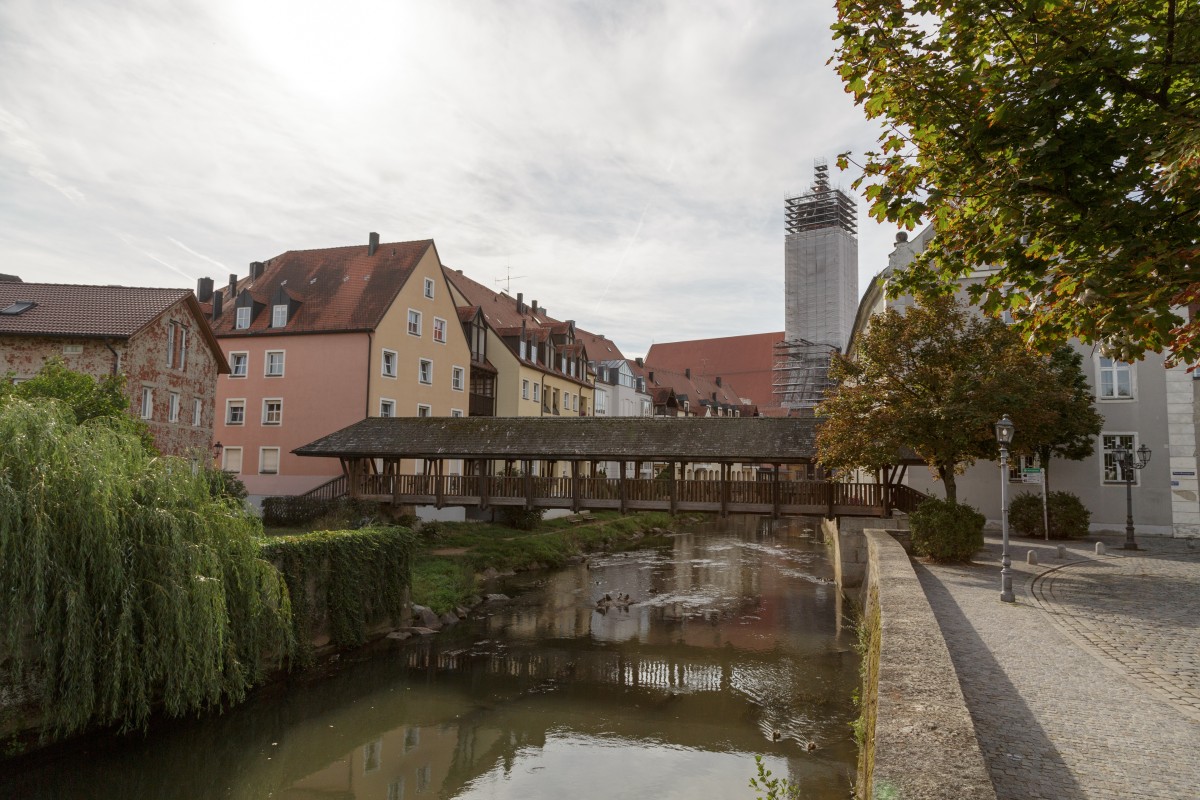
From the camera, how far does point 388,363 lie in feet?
101

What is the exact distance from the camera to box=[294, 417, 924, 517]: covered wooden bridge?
2020cm

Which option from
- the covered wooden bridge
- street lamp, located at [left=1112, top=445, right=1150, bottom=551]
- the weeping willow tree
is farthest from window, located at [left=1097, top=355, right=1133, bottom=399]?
the weeping willow tree

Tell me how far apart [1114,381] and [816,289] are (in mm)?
35228

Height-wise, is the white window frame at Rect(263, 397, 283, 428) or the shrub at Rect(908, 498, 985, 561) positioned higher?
the white window frame at Rect(263, 397, 283, 428)

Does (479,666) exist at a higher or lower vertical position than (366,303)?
lower

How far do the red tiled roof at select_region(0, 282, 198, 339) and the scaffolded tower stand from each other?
43062 mm

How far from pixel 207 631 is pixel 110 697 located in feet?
3.92

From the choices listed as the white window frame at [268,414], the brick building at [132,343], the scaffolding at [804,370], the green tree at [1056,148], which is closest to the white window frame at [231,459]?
the white window frame at [268,414]

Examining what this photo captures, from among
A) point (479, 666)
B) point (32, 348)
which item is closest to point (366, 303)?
point (32, 348)

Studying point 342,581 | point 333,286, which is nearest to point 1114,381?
point 342,581

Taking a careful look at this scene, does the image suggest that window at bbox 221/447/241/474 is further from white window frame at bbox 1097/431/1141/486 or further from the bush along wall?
white window frame at bbox 1097/431/1141/486

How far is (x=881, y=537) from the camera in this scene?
17.1m

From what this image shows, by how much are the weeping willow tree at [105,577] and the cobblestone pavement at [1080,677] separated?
892cm

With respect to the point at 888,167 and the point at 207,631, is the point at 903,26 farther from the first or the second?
the point at 207,631
